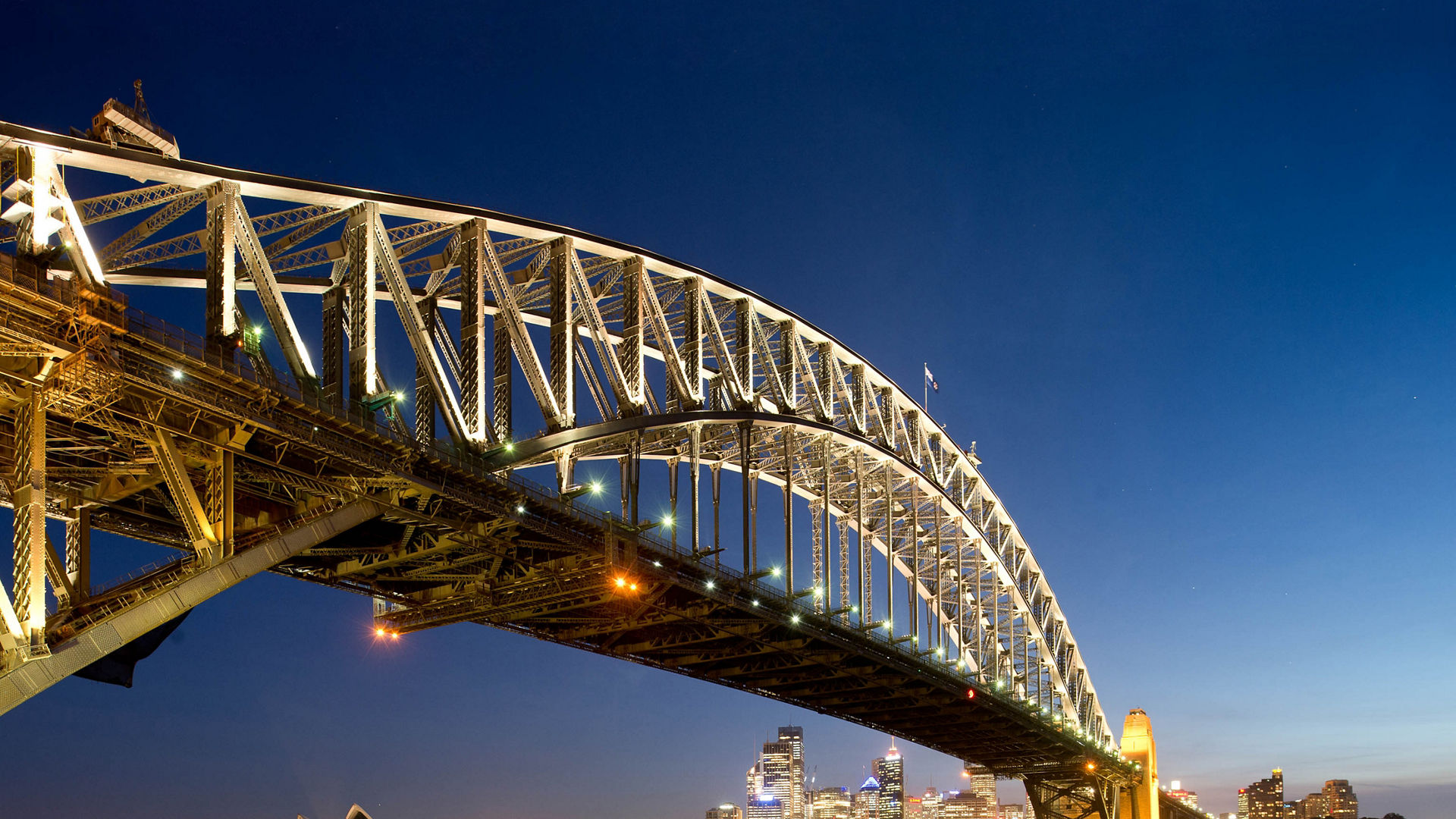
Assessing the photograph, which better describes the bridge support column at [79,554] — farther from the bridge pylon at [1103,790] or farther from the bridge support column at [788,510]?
the bridge pylon at [1103,790]

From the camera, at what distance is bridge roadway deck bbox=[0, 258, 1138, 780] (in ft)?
108

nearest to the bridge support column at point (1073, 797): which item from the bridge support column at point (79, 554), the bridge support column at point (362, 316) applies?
the bridge support column at point (362, 316)

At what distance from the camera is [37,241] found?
32094 millimetres

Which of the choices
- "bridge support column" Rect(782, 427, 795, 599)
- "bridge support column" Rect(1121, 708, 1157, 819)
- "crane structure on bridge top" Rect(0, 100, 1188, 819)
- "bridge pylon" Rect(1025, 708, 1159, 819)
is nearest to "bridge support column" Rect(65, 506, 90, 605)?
"crane structure on bridge top" Rect(0, 100, 1188, 819)

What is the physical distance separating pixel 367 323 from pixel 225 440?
23.0 feet

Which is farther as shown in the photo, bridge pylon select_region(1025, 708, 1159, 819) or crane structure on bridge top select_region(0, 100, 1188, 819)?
bridge pylon select_region(1025, 708, 1159, 819)

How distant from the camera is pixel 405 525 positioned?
46719mm

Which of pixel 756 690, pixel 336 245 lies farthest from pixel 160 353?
pixel 756 690

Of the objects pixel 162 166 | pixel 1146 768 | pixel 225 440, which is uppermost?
pixel 162 166

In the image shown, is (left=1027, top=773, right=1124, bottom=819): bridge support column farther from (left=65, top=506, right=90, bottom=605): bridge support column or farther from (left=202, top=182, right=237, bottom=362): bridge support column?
(left=202, top=182, right=237, bottom=362): bridge support column

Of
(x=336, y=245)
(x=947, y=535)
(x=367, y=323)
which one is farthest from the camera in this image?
(x=947, y=535)

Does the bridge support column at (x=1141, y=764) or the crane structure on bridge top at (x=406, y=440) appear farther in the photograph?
the bridge support column at (x=1141, y=764)

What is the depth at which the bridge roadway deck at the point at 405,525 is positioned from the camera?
32906 mm

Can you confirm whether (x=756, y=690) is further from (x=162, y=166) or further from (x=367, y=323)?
(x=162, y=166)
